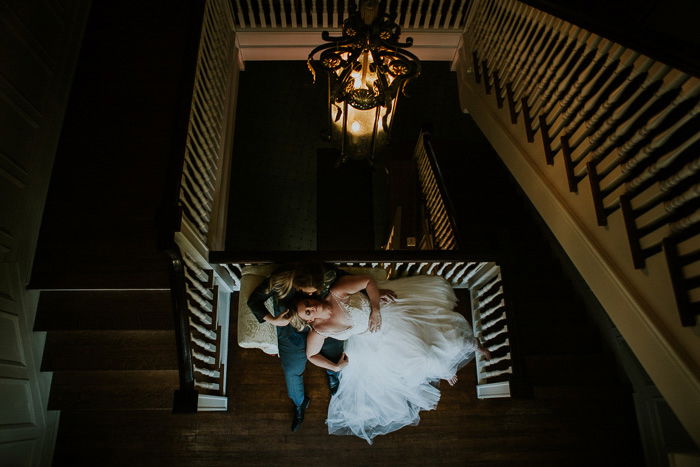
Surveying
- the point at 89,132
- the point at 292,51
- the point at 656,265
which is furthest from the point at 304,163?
the point at 656,265

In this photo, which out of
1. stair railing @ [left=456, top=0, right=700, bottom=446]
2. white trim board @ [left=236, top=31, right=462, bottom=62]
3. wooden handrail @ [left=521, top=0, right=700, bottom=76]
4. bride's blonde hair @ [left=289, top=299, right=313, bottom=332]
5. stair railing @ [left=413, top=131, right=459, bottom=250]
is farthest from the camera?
white trim board @ [left=236, top=31, right=462, bottom=62]

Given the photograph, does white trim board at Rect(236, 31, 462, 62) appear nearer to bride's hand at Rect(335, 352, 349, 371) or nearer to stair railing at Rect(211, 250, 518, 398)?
stair railing at Rect(211, 250, 518, 398)

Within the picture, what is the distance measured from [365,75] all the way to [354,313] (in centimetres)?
158

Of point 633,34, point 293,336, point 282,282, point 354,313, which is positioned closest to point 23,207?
point 282,282

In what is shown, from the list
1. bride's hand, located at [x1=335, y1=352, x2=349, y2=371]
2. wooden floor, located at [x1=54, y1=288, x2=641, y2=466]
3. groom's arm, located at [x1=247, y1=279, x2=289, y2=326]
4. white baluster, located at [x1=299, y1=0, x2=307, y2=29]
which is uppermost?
white baluster, located at [x1=299, y1=0, x2=307, y2=29]

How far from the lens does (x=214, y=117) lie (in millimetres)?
3846

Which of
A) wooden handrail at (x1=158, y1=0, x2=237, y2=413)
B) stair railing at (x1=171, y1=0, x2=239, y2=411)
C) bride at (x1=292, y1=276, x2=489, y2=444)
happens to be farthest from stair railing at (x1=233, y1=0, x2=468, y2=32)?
bride at (x1=292, y1=276, x2=489, y2=444)

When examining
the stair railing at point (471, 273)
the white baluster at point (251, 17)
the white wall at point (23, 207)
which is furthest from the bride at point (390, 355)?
the white baluster at point (251, 17)

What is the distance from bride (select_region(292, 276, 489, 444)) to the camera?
9.30 feet

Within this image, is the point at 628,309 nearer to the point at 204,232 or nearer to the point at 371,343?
the point at 371,343

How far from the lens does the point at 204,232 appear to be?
3383 mm

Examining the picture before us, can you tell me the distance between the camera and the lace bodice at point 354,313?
8.91ft

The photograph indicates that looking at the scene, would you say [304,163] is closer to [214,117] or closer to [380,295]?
[214,117]

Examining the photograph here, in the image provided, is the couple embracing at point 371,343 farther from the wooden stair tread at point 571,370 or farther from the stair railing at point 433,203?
the stair railing at point 433,203
